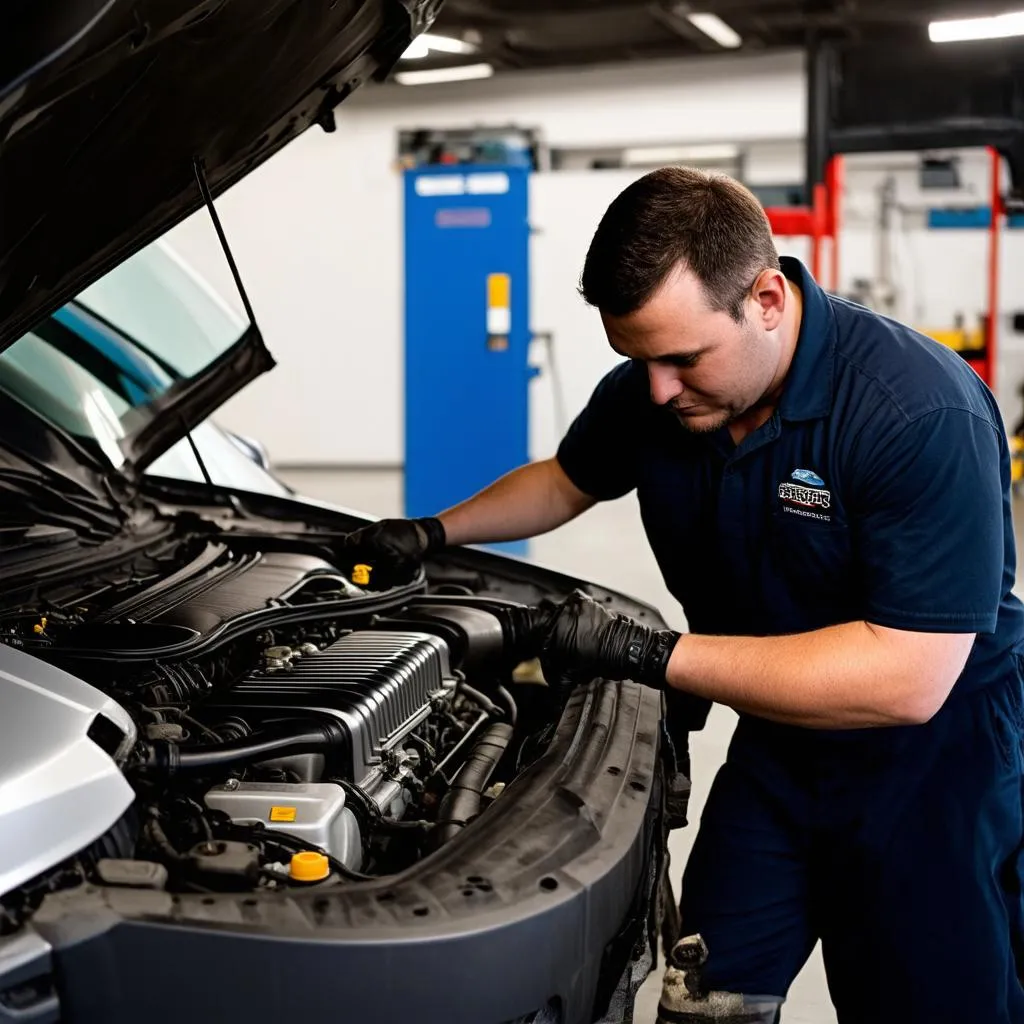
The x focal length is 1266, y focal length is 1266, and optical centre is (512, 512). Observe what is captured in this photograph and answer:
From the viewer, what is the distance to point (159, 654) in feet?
5.49

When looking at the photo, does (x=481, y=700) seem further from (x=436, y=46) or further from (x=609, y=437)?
(x=436, y=46)

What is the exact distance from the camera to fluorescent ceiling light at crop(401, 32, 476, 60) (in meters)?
8.58

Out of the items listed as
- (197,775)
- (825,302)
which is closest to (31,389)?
(197,775)

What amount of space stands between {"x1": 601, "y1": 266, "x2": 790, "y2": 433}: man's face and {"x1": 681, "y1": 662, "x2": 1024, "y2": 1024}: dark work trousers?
1.70ft

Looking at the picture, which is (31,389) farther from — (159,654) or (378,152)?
(378,152)

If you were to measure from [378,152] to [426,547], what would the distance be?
26.0 feet

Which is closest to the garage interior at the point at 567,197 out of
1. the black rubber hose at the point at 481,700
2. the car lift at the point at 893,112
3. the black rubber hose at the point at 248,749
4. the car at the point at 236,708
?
the car lift at the point at 893,112

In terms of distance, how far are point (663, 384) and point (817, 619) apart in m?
0.43

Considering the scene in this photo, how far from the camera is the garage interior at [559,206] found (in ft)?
20.7

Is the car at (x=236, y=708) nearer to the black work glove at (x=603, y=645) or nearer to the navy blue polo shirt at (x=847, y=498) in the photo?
the black work glove at (x=603, y=645)

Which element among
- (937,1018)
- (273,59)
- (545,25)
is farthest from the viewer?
(545,25)

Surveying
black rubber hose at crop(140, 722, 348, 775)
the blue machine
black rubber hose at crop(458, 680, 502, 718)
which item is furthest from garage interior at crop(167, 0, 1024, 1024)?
black rubber hose at crop(140, 722, 348, 775)

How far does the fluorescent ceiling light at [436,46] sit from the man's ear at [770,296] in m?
7.42

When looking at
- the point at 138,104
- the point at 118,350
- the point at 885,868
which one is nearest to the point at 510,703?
the point at 885,868
